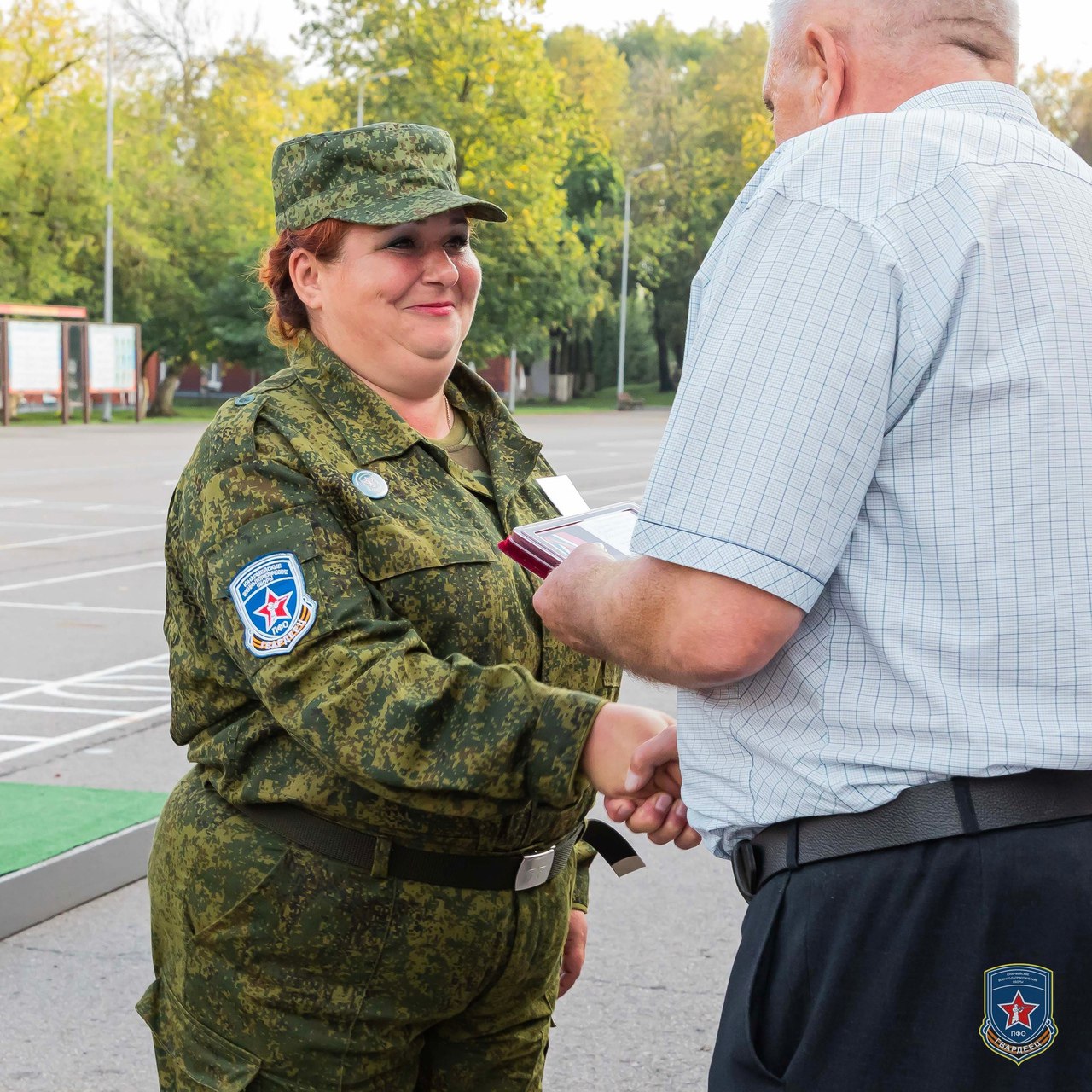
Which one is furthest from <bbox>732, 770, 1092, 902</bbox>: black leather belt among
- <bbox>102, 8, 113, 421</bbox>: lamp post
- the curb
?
<bbox>102, 8, 113, 421</bbox>: lamp post

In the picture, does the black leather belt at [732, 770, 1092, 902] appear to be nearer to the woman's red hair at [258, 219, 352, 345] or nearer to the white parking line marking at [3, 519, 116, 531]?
the woman's red hair at [258, 219, 352, 345]

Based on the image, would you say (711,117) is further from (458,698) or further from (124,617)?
(458,698)

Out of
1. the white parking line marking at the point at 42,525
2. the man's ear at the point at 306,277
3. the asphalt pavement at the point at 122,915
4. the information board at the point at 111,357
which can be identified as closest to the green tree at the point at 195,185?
the information board at the point at 111,357

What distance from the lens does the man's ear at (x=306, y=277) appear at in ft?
8.20

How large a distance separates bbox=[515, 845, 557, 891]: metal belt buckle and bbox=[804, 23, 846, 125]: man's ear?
115cm

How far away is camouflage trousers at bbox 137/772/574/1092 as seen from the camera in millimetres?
2221

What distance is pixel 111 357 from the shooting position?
38.7 metres

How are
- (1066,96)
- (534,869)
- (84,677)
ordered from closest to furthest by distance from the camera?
(534,869) → (84,677) → (1066,96)

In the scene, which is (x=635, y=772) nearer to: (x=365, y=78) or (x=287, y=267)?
(x=287, y=267)

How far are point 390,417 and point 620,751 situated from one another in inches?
26.4

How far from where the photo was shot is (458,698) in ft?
6.67

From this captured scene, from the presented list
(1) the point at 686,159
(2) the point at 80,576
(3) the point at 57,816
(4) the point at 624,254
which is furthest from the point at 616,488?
(1) the point at 686,159

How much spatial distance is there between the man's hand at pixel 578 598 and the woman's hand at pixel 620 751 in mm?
194

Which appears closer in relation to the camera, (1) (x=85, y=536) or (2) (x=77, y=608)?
(2) (x=77, y=608)
